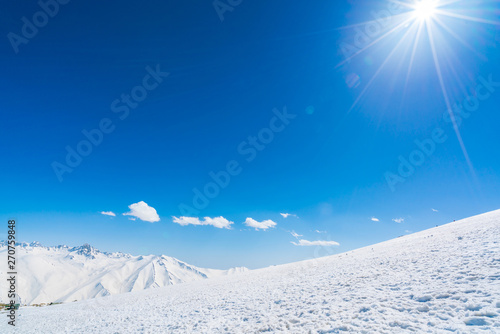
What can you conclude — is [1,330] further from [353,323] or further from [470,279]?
[470,279]

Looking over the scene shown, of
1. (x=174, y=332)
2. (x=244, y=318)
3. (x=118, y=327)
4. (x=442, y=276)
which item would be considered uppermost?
(x=442, y=276)

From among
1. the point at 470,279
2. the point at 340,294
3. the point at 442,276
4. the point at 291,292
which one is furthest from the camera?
the point at 291,292

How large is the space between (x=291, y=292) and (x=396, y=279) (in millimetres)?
7309

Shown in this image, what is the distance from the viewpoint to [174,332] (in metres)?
14.6

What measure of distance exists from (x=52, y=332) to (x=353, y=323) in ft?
83.0

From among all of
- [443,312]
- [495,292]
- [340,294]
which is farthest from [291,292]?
[495,292]

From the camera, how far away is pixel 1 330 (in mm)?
23500

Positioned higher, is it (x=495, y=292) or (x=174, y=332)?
(x=495, y=292)

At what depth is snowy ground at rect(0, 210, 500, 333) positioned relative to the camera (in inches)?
368

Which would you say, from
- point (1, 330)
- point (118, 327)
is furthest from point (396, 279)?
point (1, 330)

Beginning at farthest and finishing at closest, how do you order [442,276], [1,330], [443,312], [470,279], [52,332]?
[1,330], [52,332], [442,276], [470,279], [443,312]

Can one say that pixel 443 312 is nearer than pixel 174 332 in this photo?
Yes

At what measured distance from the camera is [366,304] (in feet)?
A: 38.8

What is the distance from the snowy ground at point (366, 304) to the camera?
9.34 m
